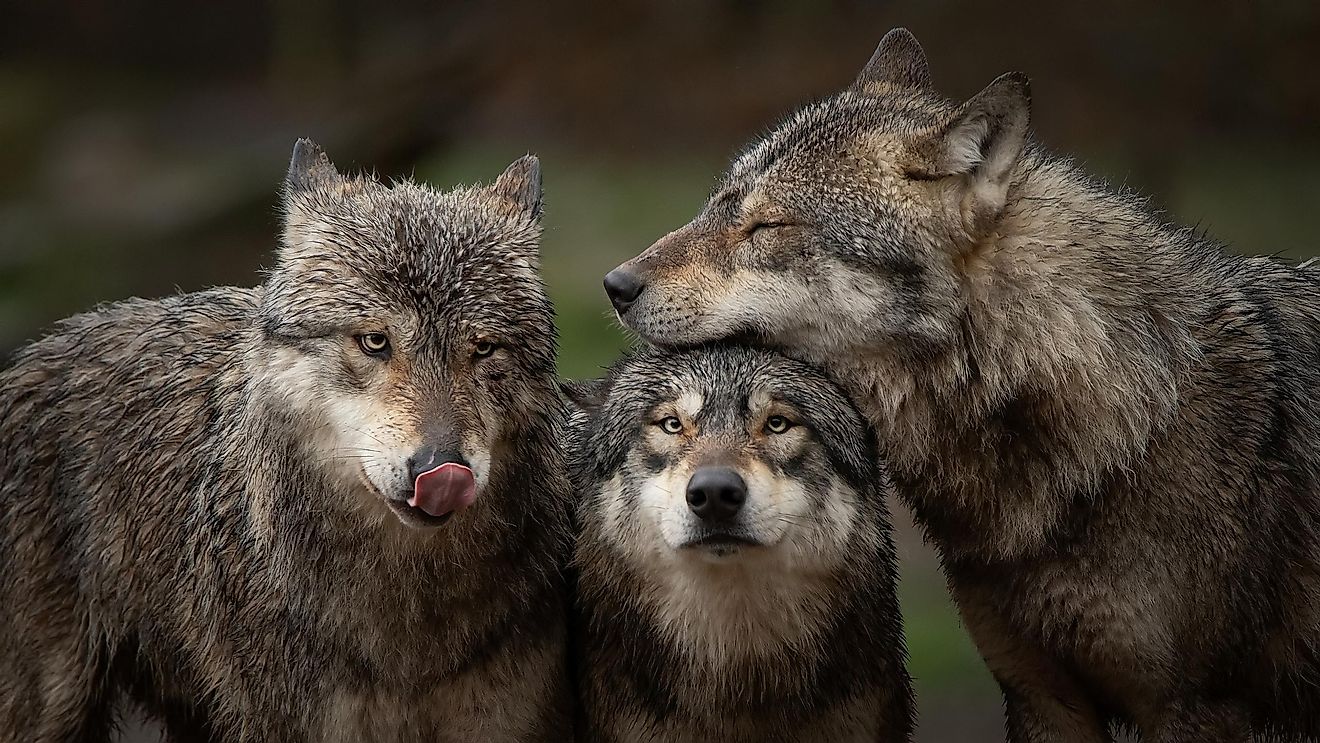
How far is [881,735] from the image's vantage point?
5703 mm

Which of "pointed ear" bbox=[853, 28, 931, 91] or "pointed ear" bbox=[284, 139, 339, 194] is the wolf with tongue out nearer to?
"pointed ear" bbox=[284, 139, 339, 194]

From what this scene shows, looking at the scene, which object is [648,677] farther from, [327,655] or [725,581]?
[327,655]

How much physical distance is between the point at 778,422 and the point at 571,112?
12.4 m

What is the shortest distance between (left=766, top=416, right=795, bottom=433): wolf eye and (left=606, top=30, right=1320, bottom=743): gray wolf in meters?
0.24

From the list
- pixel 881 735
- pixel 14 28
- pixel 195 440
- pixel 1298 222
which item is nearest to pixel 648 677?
pixel 881 735

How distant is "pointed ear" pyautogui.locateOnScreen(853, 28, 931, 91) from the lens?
6.32 meters

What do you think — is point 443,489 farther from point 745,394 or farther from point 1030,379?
point 1030,379

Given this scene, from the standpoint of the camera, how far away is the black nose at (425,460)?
14.9 ft

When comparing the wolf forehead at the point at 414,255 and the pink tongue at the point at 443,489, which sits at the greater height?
the wolf forehead at the point at 414,255

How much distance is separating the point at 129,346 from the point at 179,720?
5.37 feet

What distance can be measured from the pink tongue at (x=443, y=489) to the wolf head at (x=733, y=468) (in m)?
0.77

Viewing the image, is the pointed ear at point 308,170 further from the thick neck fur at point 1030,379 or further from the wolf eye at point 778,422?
the thick neck fur at point 1030,379

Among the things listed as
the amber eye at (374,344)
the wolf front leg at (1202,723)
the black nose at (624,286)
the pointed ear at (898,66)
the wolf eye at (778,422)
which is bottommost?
the wolf front leg at (1202,723)

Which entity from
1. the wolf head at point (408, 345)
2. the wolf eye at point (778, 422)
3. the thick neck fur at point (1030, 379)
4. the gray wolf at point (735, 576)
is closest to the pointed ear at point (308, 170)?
the wolf head at point (408, 345)
